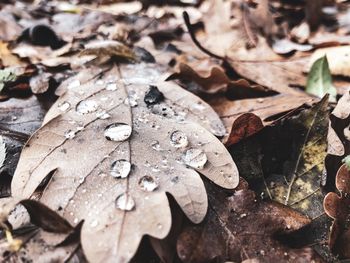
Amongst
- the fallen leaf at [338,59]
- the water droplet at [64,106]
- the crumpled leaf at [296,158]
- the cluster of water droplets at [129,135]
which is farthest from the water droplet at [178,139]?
the fallen leaf at [338,59]

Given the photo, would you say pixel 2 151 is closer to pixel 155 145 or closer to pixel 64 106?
pixel 64 106

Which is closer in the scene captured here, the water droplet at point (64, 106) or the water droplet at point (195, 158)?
the water droplet at point (195, 158)

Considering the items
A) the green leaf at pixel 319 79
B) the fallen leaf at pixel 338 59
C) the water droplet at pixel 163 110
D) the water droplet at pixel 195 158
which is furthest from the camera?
the fallen leaf at pixel 338 59

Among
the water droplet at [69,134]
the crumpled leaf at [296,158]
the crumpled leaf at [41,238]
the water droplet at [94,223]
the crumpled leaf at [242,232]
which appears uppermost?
the water droplet at [69,134]

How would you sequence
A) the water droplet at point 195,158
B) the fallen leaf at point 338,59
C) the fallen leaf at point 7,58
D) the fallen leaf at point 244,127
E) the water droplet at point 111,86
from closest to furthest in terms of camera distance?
the water droplet at point 195,158 → the fallen leaf at point 244,127 → the water droplet at point 111,86 → the fallen leaf at point 338,59 → the fallen leaf at point 7,58

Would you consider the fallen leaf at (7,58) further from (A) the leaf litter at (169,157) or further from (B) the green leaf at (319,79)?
(B) the green leaf at (319,79)
